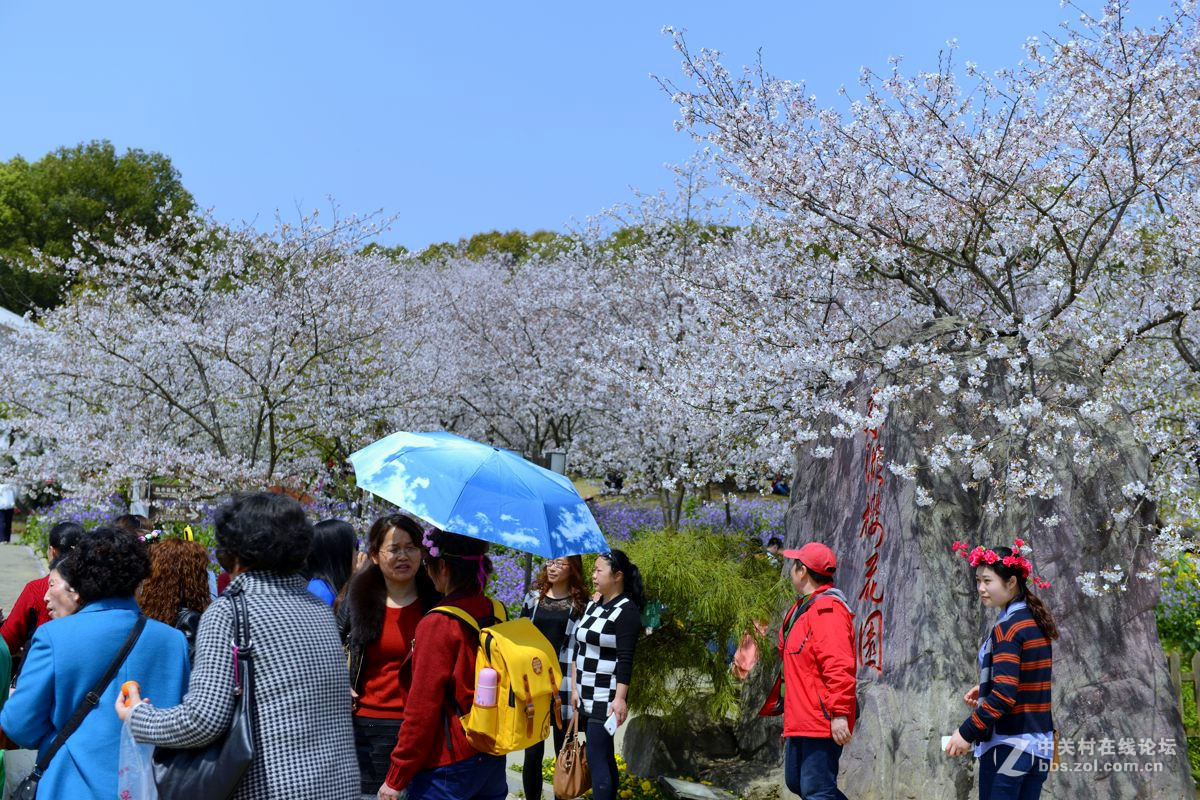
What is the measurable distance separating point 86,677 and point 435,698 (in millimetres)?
1095

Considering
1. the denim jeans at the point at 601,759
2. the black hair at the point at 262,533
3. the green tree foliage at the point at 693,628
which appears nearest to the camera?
the black hair at the point at 262,533

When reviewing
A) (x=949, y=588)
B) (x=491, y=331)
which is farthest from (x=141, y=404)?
(x=949, y=588)

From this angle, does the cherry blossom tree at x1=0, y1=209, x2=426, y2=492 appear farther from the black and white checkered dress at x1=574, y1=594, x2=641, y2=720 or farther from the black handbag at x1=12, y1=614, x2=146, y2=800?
the black handbag at x1=12, y1=614, x2=146, y2=800

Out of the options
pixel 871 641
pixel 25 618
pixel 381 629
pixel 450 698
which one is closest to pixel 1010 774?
pixel 871 641

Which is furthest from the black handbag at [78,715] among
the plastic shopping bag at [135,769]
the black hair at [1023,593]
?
the black hair at [1023,593]

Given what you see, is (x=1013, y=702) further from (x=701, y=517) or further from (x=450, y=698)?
(x=701, y=517)

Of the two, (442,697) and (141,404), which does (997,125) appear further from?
(141,404)

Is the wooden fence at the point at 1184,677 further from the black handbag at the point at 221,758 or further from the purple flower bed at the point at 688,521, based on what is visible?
the purple flower bed at the point at 688,521

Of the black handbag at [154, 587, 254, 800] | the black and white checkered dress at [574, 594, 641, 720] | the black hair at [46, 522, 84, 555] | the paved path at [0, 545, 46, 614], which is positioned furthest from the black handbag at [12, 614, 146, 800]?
the paved path at [0, 545, 46, 614]

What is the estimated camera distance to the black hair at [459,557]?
3764 millimetres

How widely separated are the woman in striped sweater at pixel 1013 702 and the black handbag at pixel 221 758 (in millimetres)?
2805

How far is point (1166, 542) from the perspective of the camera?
5.43 m

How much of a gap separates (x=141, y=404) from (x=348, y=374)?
9.17 feet

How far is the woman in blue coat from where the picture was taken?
290cm
